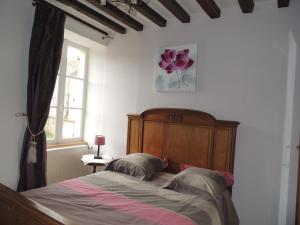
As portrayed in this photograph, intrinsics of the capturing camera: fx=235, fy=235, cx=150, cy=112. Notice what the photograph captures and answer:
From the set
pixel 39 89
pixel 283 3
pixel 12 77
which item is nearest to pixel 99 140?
pixel 39 89

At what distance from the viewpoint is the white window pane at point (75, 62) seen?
3.57m

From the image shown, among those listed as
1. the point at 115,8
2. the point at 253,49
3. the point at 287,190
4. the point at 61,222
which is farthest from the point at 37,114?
the point at 287,190

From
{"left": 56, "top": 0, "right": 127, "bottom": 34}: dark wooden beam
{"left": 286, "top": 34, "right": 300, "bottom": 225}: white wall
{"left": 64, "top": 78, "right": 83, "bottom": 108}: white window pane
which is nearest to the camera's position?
{"left": 286, "top": 34, "right": 300, "bottom": 225}: white wall

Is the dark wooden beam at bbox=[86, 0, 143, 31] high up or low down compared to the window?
up

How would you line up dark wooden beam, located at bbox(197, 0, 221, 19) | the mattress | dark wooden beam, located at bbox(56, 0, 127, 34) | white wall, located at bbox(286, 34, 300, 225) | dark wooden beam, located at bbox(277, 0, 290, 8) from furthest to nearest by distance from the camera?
dark wooden beam, located at bbox(56, 0, 127, 34) → dark wooden beam, located at bbox(197, 0, 221, 19) → dark wooden beam, located at bbox(277, 0, 290, 8) → white wall, located at bbox(286, 34, 300, 225) → the mattress

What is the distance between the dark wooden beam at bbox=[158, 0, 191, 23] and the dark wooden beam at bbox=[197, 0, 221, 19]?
0.28m

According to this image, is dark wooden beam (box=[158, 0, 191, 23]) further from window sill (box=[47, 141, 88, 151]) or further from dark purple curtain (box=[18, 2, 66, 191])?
window sill (box=[47, 141, 88, 151])

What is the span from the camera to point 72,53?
3.62 metres

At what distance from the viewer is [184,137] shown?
287 cm

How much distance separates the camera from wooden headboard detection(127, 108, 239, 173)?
261 centimetres

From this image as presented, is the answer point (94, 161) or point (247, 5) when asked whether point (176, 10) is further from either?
point (94, 161)

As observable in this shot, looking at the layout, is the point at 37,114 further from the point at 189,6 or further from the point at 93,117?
the point at 189,6

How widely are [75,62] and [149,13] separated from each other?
1496 millimetres

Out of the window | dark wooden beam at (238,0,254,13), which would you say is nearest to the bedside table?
the window
